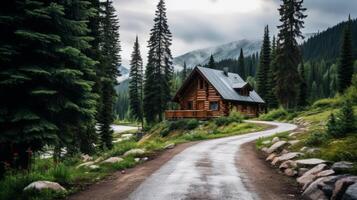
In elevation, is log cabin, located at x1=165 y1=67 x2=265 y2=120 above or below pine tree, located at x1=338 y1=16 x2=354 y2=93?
below

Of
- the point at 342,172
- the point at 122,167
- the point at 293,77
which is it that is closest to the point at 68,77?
the point at 122,167

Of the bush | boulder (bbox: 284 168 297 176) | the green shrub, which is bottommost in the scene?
boulder (bbox: 284 168 297 176)

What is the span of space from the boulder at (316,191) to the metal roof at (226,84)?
34.2 m

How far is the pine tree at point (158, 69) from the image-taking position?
53656mm

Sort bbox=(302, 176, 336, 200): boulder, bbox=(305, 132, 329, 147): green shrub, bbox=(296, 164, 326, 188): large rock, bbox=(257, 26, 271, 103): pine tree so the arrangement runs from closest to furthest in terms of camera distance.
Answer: bbox=(302, 176, 336, 200): boulder < bbox=(296, 164, 326, 188): large rock < bbox=(305, 132, 329, 147): green shrub < bbox=(257, 26, 271, 103): pine tree

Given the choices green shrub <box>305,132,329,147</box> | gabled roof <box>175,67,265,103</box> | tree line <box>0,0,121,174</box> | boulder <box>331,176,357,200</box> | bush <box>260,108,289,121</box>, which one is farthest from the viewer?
gabled roof <box>175,67,265,103</box>

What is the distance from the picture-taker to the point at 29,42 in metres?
11.8

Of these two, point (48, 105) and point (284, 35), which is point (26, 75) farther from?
point (284, 35)

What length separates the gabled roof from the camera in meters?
44.1

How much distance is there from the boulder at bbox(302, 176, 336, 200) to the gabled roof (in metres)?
34.2

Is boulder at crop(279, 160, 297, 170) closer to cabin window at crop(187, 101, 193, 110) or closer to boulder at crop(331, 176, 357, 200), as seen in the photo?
boulder at crop(331, 176, 357, 200)

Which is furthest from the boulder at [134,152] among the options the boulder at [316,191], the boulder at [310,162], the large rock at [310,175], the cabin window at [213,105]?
the cabin window at [213,105]

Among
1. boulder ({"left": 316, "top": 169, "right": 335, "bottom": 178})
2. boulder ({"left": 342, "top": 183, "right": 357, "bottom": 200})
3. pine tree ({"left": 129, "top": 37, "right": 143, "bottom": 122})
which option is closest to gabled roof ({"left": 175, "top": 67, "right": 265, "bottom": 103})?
pine tree ({"left": 129, "top": 37, "right": 143, "bottom": 122})

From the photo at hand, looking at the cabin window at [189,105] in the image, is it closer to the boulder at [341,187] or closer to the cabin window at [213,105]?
the cabin window at [213,105]
